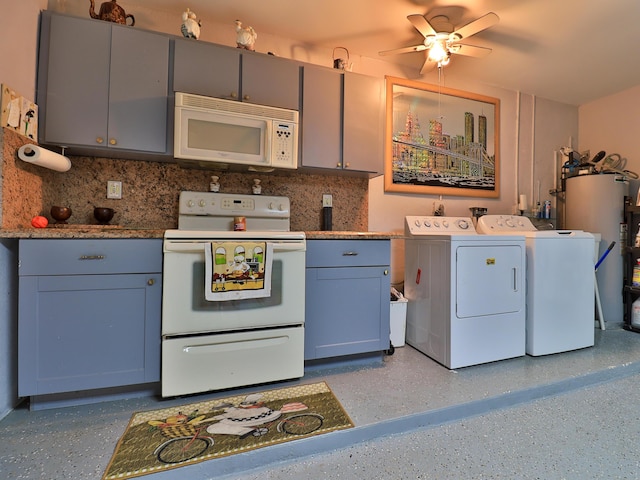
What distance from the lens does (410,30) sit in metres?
2.38

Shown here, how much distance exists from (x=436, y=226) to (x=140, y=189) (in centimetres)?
239

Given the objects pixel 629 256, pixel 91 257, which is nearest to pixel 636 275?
pixel 629 256

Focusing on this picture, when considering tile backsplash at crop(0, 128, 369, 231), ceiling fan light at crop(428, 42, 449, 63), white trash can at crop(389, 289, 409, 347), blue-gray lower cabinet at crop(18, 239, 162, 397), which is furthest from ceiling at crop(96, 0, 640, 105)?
white trash can at crop(389, 289, 409, 347)

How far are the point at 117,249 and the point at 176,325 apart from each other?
50 centimetres

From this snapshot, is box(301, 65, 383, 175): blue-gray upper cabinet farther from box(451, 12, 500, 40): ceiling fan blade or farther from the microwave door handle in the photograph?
box(451, 12, 500, 40): ceiling fan blade

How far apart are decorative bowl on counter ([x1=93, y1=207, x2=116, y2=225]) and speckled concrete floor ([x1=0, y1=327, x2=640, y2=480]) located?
3.57 feet

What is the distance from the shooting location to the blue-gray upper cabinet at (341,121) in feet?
7.36

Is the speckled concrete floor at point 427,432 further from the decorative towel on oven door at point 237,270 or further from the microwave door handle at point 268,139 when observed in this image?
the microwave door handle at point 268,139

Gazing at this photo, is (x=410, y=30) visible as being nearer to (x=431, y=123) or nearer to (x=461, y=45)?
(x=461, y=45)

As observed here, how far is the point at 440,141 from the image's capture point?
9.80 ft

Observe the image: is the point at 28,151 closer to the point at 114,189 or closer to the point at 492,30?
the point at 114,189

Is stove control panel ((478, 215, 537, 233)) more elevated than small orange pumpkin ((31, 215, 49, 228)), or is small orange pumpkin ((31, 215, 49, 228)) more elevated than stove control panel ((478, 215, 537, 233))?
stove control panel ((478, 215, 537, 233))

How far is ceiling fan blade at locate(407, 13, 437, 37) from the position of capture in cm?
198

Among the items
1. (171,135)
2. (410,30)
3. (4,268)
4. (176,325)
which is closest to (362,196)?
(410,30)
